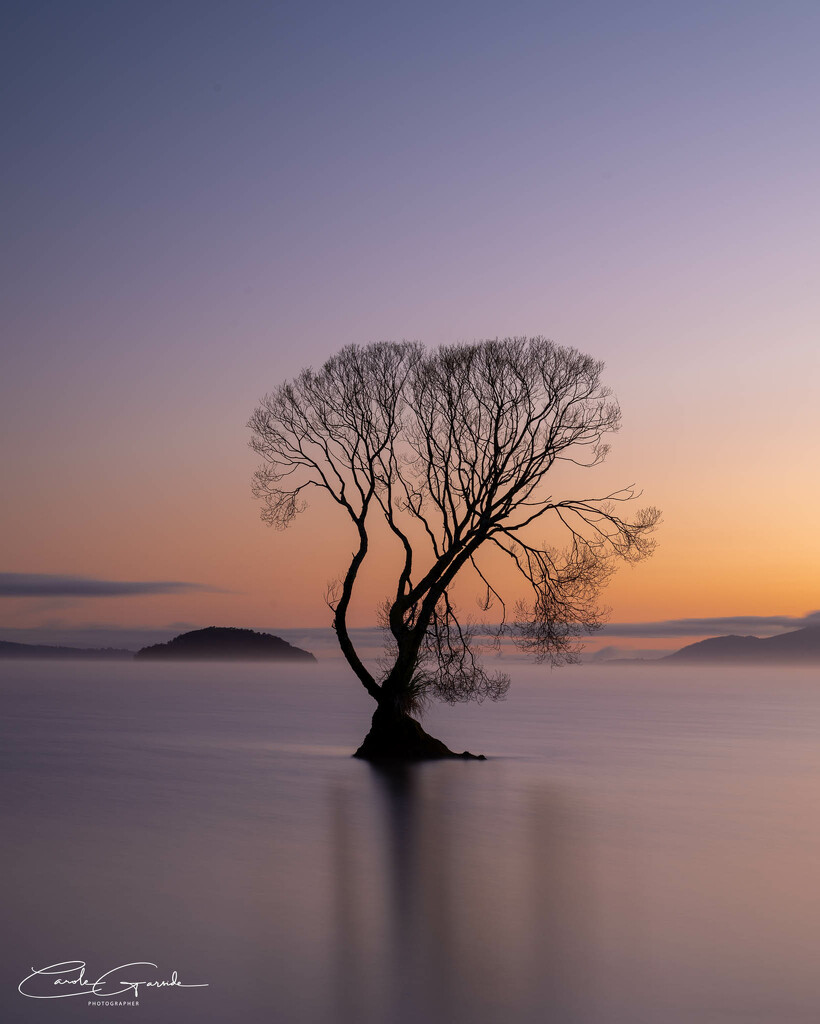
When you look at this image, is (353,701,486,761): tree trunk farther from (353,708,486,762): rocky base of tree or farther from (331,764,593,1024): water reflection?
(331,764,593,1024): water reflection

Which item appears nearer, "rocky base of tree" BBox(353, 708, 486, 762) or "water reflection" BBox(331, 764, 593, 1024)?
"water reflection" BBox(331, 764, 593, 1024)

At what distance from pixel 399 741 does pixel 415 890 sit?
1401cm

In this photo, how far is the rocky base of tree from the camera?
26797 millimetres

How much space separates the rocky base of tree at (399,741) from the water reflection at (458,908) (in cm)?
495

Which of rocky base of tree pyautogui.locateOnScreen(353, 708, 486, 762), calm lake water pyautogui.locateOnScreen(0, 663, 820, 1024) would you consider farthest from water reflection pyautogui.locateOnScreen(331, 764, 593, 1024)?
rocky base of tree pyautogui.locateOnScreen(353, 708, 486, 762)

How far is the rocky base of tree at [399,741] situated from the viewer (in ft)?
87.9

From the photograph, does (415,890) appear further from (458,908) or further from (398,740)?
(398,740)

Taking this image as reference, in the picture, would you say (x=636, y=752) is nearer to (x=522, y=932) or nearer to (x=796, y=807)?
(x=796, y=807)

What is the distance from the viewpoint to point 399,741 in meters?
26.9

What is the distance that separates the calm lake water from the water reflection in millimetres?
47

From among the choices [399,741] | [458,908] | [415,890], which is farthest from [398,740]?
[458,908]

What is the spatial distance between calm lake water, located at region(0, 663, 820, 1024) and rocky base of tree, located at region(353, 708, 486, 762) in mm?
1146

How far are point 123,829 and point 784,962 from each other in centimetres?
1214

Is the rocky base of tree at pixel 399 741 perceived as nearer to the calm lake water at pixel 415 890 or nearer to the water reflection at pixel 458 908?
the calm lake water at pixel 415 890
